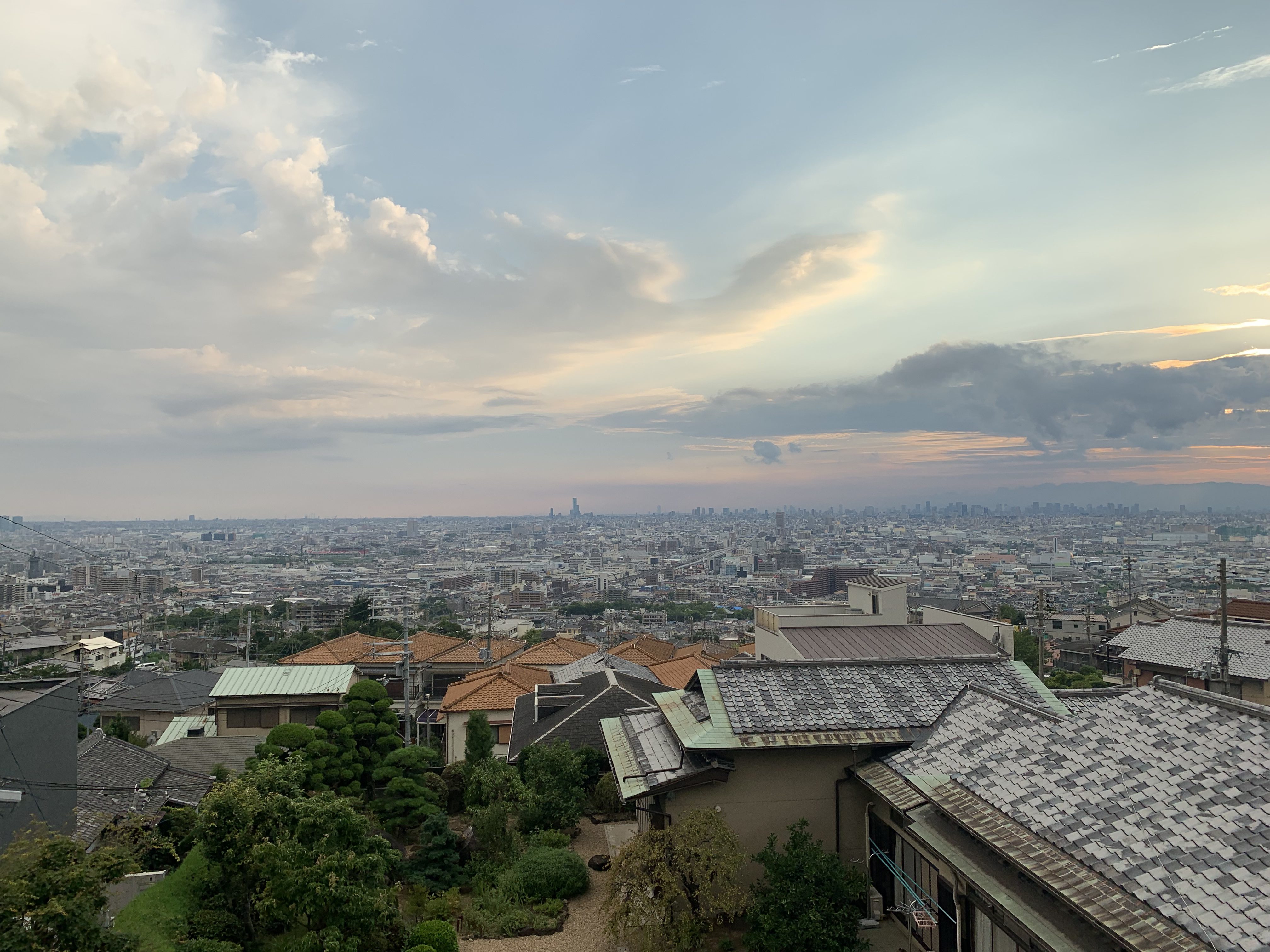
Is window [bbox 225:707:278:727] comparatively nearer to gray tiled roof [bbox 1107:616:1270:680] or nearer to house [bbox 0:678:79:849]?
house [bbox 0:678:79:849]

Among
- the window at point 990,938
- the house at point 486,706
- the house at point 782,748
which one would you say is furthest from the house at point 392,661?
the window at point 990,938

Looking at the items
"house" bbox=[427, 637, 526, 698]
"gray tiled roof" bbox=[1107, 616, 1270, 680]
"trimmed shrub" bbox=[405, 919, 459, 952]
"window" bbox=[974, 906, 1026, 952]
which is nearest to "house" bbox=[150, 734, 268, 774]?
"trimmed shrub" bbox=[405, 919, 459, 952]

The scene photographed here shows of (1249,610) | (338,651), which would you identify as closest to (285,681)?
(338,651)

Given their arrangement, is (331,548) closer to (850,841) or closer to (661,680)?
(661,680)

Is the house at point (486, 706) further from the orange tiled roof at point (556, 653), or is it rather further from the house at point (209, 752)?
Result: the orange tiled roof at point (556, 653)

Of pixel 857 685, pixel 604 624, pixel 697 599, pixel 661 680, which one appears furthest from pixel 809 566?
pixel 857 685

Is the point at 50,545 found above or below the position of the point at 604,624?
above

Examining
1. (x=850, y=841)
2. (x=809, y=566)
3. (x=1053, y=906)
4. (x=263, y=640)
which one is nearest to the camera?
(x=1053, y=906)
